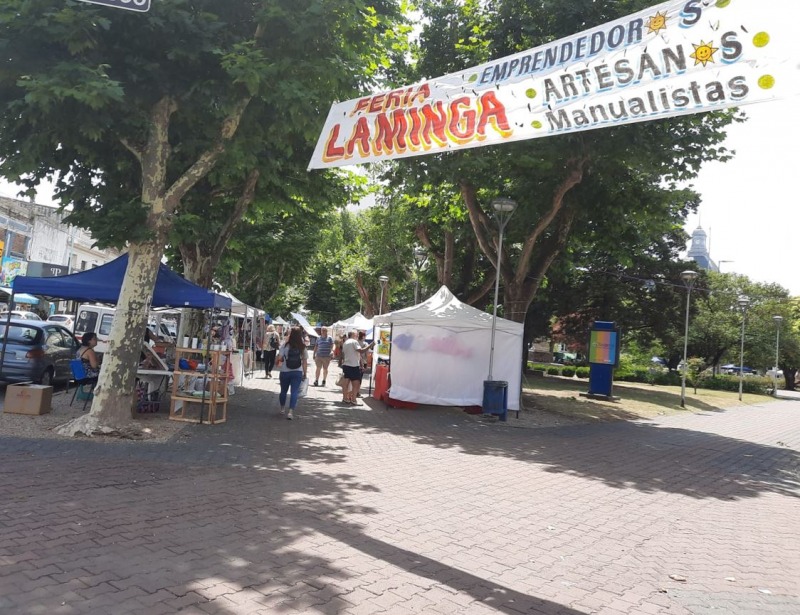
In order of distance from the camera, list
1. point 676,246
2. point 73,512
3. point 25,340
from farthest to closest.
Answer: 1. point 676,246
2. point 25,340
3. point 73,512

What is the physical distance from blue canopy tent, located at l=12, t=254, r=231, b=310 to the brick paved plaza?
2.56 metres

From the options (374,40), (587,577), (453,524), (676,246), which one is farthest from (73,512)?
(676,246)

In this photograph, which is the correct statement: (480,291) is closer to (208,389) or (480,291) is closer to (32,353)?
(208,389)

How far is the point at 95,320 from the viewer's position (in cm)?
1922

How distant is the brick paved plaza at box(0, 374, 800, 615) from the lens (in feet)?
13.3

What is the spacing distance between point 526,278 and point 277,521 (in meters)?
14.9

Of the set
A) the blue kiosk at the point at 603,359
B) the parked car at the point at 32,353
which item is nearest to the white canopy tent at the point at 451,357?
the parked car at the point at 32,353

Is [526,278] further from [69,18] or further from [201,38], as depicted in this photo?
[69,18]

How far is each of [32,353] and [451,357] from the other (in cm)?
892

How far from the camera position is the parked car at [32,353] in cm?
1228

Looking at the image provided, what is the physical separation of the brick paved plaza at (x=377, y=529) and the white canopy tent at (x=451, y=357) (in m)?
4.40

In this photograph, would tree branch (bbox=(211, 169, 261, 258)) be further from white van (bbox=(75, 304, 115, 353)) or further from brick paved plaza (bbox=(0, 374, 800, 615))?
brick paved plaza (bbox=(0, 374, 800, 615))

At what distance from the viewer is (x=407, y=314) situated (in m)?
15.1

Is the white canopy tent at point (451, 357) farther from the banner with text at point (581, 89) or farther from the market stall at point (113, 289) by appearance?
the banner with text at point (581, 89)
